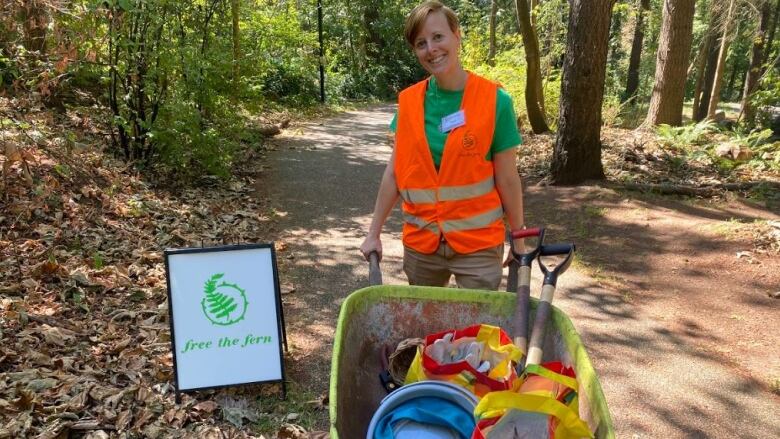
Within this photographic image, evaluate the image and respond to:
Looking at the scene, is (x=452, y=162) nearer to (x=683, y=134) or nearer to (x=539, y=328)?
(x=539, y=328)

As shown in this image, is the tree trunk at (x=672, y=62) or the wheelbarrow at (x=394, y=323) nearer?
the wheelbarrow at (x=394, y=323)

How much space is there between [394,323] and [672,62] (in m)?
11.0

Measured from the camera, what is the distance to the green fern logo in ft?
12.6

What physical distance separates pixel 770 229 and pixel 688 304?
5.79 feet

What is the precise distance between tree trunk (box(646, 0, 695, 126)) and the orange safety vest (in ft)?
32.9

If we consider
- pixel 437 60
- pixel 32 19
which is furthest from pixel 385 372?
pixel 32 19

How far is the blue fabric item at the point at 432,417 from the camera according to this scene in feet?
5.48

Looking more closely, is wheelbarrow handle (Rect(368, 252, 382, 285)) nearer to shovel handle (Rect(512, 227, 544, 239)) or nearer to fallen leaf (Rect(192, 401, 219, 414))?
shovel handle (Rect(512, 227, 544, 239))

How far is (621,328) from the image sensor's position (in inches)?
190

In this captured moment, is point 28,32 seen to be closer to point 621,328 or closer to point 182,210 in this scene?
point 182,210

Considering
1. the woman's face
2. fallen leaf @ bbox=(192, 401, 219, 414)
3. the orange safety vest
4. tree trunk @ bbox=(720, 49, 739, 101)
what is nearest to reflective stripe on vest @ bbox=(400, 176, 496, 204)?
the orange safety vest

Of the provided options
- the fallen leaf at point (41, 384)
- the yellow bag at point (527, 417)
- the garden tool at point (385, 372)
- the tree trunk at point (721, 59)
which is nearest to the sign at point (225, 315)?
the fallen leaf at point (41, 384)

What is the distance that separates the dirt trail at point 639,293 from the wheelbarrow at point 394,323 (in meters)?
1.61

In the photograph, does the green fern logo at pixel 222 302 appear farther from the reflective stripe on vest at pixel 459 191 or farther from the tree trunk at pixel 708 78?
the tree trunk at pixel 708 78
